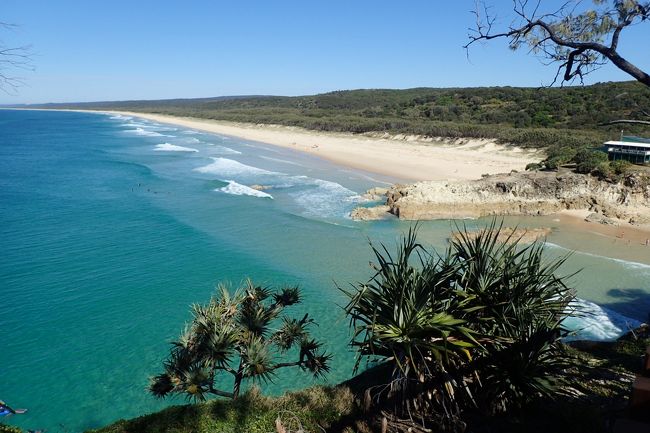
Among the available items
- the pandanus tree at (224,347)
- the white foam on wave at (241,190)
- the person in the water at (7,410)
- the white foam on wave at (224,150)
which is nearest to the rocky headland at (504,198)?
the white foam on wave at (241,190)

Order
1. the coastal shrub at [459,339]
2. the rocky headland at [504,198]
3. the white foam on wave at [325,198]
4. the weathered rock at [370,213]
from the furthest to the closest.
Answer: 1. the white foam on wave at [325,198]
2. the weathered rock at [370,213]
3. the rocky headland at [504,198]
4. the coastal shrub at [459,339]

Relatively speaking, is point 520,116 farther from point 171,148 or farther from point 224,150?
point 171,148

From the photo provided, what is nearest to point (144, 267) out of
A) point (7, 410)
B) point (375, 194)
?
point (7, 410)

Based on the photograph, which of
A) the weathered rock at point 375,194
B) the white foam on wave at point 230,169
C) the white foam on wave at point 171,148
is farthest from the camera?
the white foam on wave at point 171,148

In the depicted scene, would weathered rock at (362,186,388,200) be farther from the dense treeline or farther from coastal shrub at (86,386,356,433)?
coastal shrub at (86,386,356,433)

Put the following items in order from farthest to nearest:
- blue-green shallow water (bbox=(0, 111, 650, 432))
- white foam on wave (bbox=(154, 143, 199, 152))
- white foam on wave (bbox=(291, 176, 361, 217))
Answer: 1. white foam on wave (bbox=(154, 143, 199, 152))
2. white foam on wave (bbox=(291, 176, 361, 217))
3. blue-green shallow water (bbox=(0, 111, 650, 432))

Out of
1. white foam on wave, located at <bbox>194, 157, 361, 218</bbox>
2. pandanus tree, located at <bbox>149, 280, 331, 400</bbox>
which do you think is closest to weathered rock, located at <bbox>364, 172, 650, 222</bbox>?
white foam on wave, located at <bbox>194, 157, 361, 218</bbox>

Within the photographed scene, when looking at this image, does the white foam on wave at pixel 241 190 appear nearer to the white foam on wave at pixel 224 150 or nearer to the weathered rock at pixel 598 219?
the weathered rock at pixel 598 219
